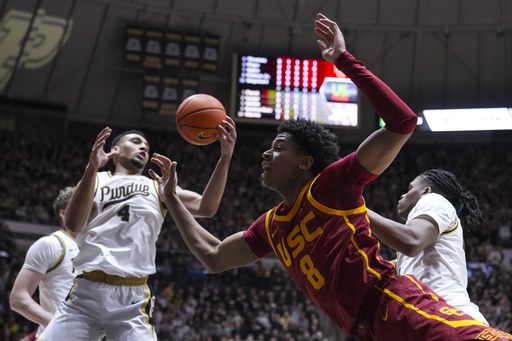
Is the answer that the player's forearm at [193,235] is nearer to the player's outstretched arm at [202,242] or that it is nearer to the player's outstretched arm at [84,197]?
the player's outstretched arm at [202,242]

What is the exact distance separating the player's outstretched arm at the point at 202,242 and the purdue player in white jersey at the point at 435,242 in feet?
2.53

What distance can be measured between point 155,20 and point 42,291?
13.8 m

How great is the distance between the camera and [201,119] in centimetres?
425

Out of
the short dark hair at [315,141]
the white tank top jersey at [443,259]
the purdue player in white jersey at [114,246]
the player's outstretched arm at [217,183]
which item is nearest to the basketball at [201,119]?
the player's outstretched arm at [217,183]

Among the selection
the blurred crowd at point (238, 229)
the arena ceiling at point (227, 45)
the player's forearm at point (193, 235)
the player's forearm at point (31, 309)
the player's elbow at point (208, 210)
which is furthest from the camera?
the arena ceiling at point (227, 45)

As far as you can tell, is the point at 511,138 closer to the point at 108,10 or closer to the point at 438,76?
the point at 438,76

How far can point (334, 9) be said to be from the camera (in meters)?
17.0

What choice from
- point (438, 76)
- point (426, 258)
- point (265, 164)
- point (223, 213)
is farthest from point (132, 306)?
point (438, 76)

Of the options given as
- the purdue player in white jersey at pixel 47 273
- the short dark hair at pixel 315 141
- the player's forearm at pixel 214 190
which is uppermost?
the short dark hair at pixel 315 141

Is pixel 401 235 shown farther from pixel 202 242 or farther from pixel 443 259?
pixel 202 242

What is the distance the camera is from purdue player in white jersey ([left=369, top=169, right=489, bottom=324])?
3043 mm

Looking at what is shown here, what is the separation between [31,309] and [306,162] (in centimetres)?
265

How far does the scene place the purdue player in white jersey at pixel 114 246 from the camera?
3.76 m

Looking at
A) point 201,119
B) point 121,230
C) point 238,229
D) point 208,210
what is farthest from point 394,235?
point 238,229
